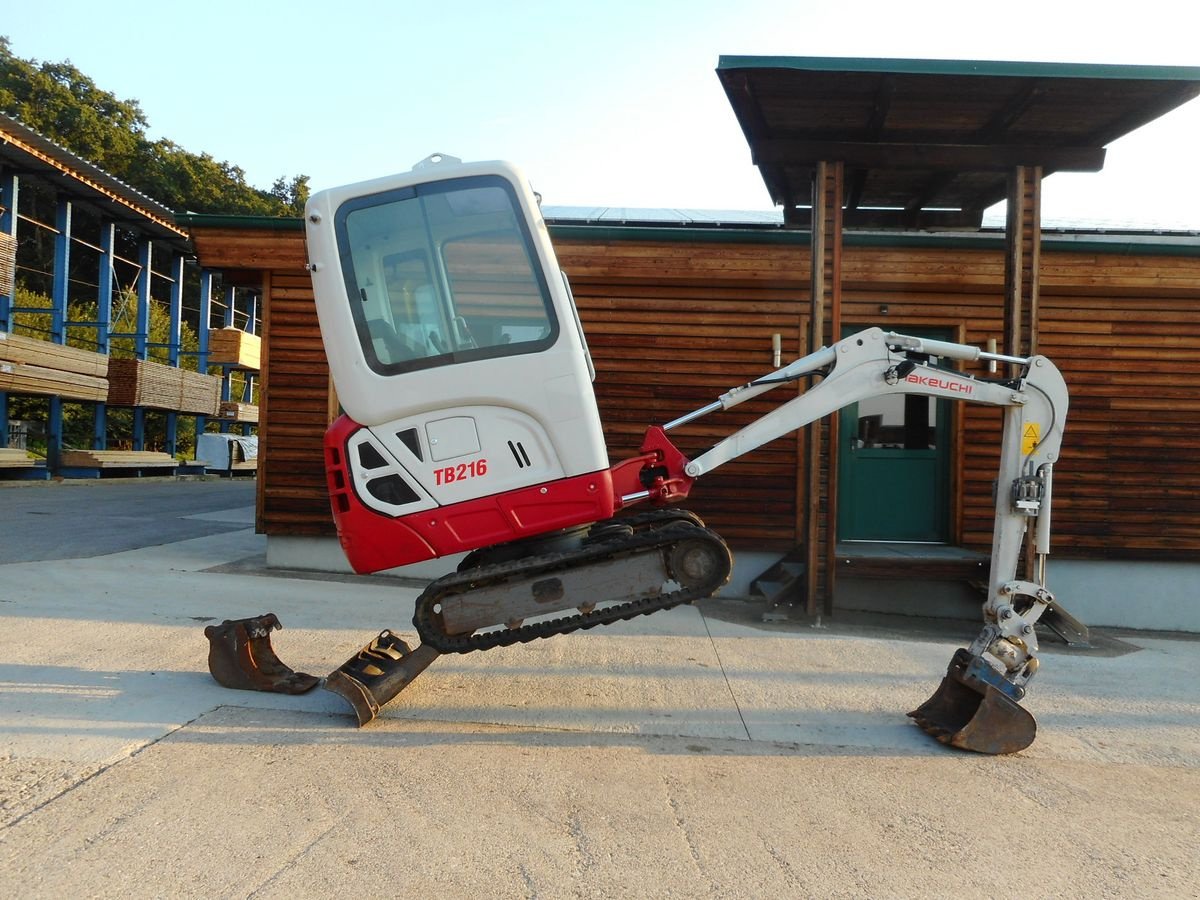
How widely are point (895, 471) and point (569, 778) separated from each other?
6.47 metres

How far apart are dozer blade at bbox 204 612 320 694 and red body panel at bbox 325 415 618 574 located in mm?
1019

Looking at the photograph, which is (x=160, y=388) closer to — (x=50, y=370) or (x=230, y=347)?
(x=230, y=347)

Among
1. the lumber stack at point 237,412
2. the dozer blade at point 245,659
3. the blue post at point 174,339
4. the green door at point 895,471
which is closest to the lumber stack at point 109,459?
the blue post at point 174,339

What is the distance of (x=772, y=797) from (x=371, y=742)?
6.24ft

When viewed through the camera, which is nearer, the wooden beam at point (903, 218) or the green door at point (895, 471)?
the green door at point (895, 471)

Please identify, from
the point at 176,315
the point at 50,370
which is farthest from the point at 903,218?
the point at 176,315

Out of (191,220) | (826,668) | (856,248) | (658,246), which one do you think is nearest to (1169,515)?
(856,248)

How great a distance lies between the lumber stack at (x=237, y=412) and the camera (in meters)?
30.6

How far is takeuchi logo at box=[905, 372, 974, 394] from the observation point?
5062 millimetres

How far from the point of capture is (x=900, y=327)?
9500mm

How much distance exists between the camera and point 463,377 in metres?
4.25

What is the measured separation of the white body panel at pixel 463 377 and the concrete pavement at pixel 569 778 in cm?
139

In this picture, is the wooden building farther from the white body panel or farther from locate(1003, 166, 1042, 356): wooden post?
the white body panel

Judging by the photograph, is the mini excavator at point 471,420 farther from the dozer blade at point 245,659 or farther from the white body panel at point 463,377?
the dozer blade at point 245,659
